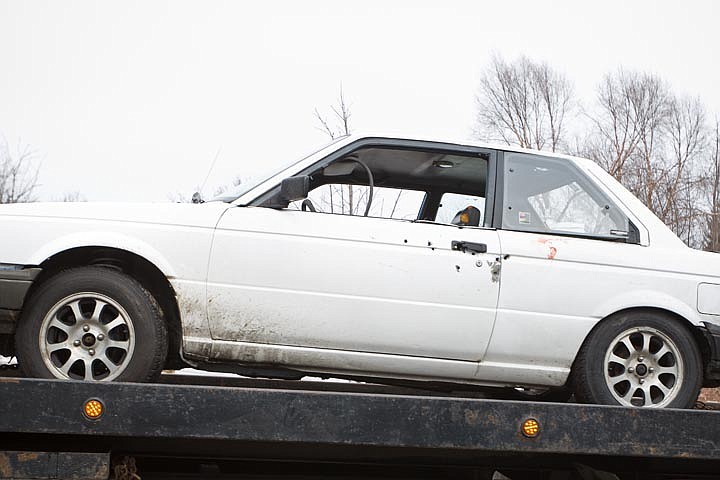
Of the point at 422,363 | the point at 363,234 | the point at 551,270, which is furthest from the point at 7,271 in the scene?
the point at 551,270

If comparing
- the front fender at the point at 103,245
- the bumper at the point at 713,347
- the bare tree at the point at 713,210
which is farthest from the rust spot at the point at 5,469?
the bare tree at the point at 713,210

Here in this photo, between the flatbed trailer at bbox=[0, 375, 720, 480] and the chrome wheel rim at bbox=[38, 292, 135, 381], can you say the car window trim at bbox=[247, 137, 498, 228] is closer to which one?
the chrome wheel rim at bbox=[38, 292, 135, 381]

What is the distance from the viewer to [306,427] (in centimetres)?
291

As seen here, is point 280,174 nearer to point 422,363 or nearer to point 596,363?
point 422,363

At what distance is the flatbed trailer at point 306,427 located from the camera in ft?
9.27

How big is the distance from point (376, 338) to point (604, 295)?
116cm

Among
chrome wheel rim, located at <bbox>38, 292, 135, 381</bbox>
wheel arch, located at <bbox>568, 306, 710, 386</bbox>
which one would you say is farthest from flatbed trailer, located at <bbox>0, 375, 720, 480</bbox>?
wheel arch, located at <bbox>568, 306, 710, 386</bbox>

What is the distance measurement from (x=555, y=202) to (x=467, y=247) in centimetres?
68

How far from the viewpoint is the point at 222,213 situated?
3.67 m

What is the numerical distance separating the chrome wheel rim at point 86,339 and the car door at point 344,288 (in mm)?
430

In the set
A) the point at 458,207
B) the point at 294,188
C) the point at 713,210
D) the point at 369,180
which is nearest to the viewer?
the point at 294,188

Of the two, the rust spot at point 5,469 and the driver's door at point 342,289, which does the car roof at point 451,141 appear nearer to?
the driver's door at point 342,289

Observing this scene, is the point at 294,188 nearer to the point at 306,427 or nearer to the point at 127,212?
the point at 127,212

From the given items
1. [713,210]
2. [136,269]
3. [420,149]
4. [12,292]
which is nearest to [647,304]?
[420,149]
